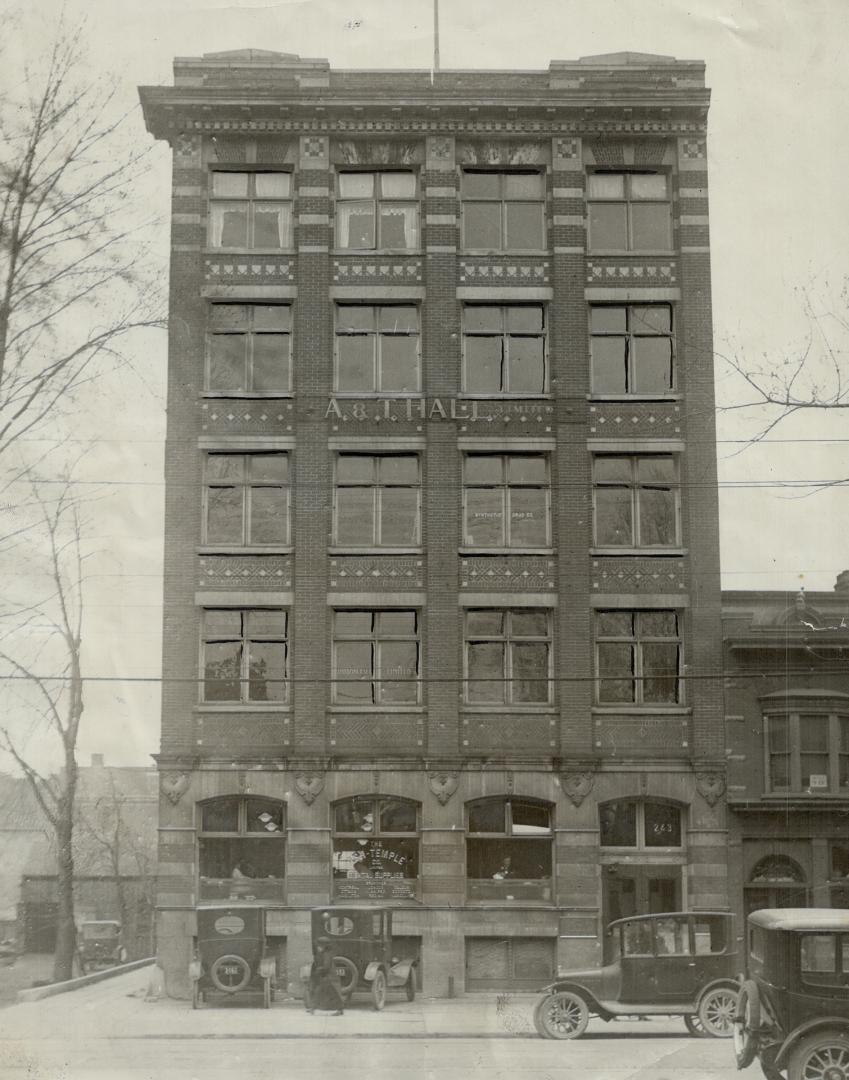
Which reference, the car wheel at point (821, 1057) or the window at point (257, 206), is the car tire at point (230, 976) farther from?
the window at point (257, 206)

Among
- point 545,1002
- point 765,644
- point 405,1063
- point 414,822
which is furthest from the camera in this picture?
point 414,822

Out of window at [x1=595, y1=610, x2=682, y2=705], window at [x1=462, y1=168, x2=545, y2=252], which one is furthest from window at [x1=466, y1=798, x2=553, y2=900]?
window at [x1=462, y1=168, x2=545, y2=252]

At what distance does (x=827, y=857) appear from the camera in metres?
14.2

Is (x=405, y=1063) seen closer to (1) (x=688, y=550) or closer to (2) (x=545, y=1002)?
(2) (x=545, y=1002)

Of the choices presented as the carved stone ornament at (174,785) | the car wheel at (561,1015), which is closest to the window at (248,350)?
the carved stone ornament at (174,785)

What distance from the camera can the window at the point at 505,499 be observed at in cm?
1462

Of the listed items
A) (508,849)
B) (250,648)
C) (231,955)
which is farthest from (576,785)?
(231,955)

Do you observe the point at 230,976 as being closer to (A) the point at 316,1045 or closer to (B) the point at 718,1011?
(A) the point at 316,1045

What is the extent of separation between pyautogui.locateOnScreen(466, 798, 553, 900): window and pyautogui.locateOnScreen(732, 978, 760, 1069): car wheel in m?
3.71

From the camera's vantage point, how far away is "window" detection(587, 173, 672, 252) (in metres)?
15.4

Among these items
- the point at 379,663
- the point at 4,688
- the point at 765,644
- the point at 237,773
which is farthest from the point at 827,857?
the point at 4,688

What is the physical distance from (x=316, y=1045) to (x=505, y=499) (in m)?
6.56

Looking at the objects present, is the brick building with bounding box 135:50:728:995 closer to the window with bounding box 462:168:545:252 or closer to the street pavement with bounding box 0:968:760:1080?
the window with bounding box 462:168:545:252

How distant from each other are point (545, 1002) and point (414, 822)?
305 centimetres
